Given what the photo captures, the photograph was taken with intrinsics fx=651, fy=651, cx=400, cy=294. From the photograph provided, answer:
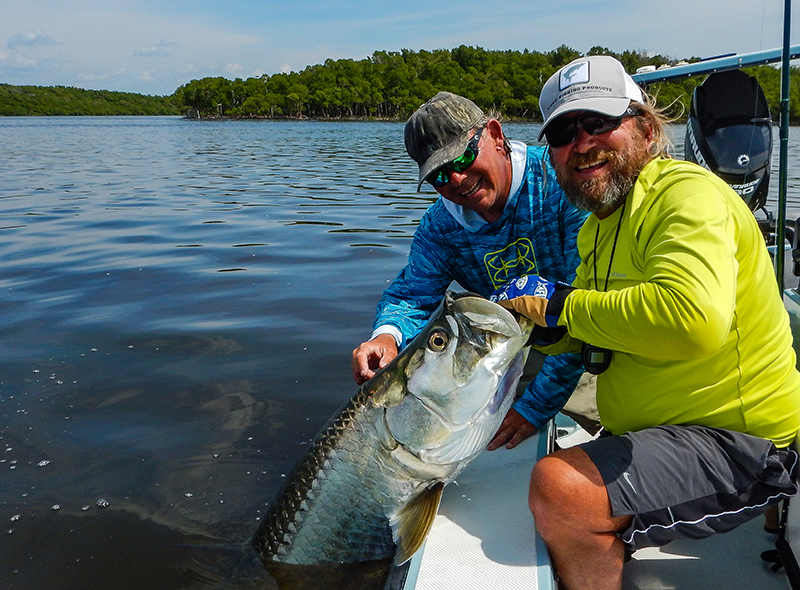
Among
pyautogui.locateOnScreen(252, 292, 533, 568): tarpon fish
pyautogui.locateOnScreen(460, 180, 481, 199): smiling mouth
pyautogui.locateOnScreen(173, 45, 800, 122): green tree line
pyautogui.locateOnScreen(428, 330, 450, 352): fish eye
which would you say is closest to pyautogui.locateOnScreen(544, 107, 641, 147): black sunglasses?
pyautogui.locateOnScreen(252, 292, 533, 568): tarpon fish

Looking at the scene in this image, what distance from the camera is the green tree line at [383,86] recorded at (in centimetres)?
10200

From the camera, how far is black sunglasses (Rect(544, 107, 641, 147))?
2273 mm

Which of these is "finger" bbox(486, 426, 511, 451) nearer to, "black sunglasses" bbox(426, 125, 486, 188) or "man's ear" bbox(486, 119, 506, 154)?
"black sunglasses" bbox(426, 125, 486, 188)

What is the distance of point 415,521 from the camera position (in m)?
2.34

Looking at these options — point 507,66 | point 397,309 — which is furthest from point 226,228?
point 507,66

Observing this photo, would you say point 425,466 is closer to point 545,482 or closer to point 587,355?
point 545,482

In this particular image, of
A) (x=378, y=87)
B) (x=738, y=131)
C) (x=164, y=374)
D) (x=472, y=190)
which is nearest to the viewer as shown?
(x=472, y=190)

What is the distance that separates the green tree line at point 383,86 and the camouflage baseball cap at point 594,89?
9420cm

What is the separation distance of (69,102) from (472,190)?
7608 inches

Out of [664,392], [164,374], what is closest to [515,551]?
[664,392]

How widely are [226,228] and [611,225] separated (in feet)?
31.5

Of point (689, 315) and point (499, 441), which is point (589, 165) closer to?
point (689, 315)

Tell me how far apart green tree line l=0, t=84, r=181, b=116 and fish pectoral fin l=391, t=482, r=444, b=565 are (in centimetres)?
17327

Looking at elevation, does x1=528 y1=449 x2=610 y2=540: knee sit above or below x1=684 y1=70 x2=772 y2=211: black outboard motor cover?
below
